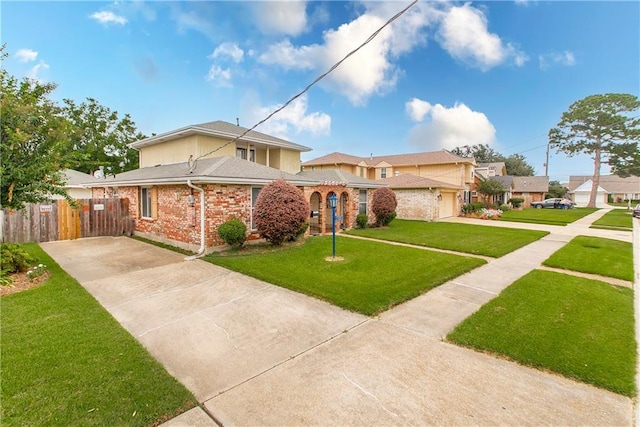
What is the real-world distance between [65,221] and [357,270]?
41.9ft

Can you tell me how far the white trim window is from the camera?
12680mm

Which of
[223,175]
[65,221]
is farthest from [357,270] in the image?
[65,221]

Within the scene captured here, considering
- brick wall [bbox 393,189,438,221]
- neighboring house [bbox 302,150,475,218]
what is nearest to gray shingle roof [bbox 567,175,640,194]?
neighboring house [bbox 302,150,475,218]

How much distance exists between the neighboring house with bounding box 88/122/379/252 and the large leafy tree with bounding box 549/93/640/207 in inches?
1427

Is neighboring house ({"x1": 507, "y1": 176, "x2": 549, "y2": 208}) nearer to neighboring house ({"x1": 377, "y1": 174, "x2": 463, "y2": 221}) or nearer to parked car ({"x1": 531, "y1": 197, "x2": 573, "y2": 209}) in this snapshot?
parked car ({"x1": 531, "y1": 197, "x2": 573, "y2": 209})

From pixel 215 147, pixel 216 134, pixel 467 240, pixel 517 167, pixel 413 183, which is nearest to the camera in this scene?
pixel 467 240

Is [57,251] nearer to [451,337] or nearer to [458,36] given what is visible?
[451,337]

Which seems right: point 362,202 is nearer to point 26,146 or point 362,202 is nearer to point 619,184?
Result: point 26,146

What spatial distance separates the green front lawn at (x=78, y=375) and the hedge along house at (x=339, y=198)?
32.1 ft

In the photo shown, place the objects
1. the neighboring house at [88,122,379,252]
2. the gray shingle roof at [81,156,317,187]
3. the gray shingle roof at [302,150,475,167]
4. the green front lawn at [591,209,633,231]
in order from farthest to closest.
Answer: the gray shingle roof at [302,150,475,167], the green front lawn at [591,209,633,231], the neighboring house at [88,122,379,252], the gray shingle roof at [81,156,317,187]

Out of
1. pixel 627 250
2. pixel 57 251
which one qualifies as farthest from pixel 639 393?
pixel 57 251

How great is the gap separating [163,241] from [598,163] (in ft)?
159

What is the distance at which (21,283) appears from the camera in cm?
632

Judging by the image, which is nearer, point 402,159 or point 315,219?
point 315,219
